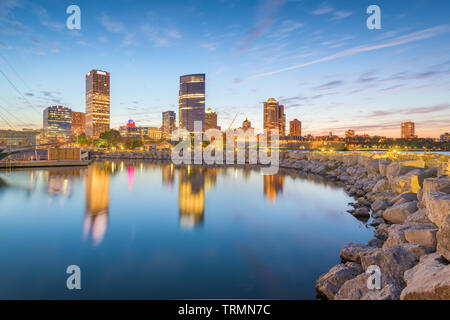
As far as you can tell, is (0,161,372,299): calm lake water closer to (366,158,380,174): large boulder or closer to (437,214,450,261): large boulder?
(437,214,450,261): large boulder

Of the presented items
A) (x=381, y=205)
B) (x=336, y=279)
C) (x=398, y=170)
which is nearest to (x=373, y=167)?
(x=398, y=170)

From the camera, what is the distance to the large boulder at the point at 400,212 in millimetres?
9633

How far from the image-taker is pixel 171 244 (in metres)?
9.88

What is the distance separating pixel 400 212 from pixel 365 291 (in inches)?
271

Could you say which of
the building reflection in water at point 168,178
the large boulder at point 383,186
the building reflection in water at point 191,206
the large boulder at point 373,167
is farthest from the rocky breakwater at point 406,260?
the building reflection in water at point 168,178

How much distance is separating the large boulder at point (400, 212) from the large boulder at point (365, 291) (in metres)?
6.17

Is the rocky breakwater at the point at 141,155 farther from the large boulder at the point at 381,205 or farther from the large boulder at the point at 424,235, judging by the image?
the large boulder at the point at 424,235

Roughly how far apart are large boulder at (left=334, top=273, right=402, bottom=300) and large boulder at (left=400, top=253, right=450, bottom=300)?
0.22 meters

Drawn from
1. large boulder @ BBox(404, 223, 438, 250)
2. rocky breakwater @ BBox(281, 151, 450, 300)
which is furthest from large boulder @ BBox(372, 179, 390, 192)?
large boulder @ BBox(404, 223, 438, 250)

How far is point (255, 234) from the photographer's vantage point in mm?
11195

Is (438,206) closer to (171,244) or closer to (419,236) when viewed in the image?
(419,236)
